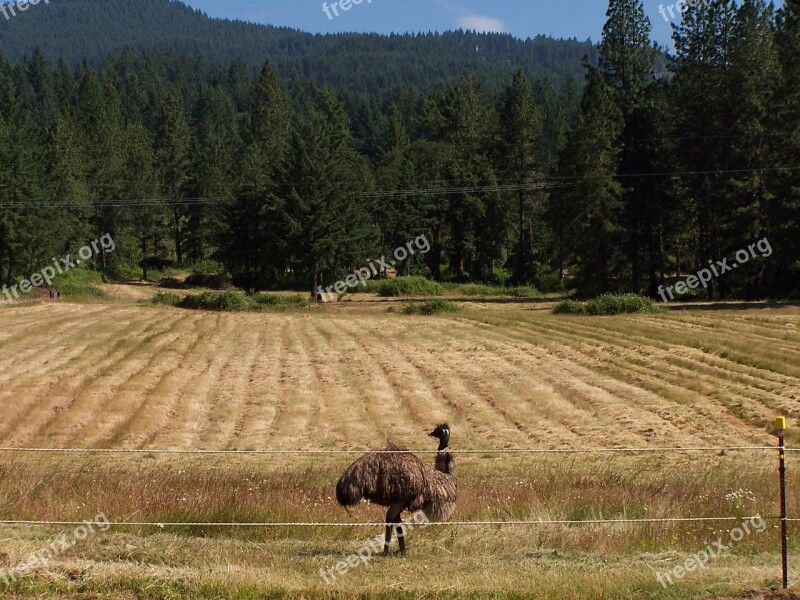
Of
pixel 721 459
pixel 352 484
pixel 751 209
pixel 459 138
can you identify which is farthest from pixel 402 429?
pixel 459 138

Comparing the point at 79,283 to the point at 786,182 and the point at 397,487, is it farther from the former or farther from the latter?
the point at 397,487

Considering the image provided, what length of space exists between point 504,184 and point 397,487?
74805 mm

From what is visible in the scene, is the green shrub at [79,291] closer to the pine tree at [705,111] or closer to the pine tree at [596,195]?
the pine tree at [596,195]

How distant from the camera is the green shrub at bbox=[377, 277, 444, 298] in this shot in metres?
69.7

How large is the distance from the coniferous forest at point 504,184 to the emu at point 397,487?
137ft

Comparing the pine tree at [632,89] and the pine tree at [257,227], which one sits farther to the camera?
the pine tree at [257,227]

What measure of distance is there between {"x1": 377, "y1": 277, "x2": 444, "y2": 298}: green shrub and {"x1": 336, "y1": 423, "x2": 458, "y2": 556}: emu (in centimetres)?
5972

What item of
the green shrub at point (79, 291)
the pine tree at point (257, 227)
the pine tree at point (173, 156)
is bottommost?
the green shrub at point (79, 291)

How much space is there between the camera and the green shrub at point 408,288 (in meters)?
69.7

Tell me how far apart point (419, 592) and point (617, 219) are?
50.7 m

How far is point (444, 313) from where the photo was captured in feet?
157

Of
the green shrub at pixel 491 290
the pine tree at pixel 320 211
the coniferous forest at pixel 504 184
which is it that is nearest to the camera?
the coniferous forest at pixel 504 184

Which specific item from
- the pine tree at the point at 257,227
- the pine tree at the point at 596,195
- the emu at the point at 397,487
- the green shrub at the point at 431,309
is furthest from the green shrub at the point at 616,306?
the emu at the point at 397,487

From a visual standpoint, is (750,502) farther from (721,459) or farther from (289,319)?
(289,319)
